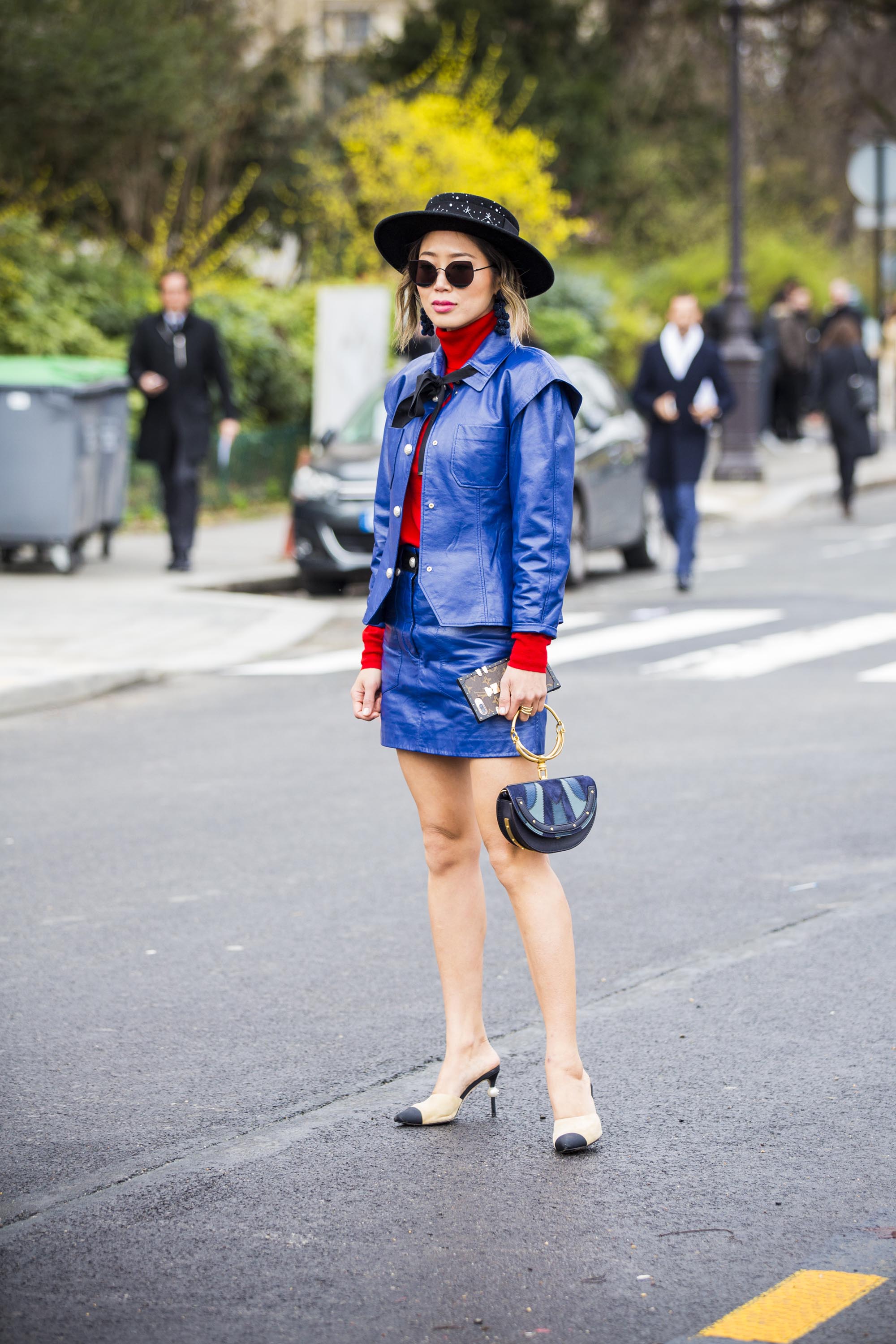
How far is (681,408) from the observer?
13.8 m

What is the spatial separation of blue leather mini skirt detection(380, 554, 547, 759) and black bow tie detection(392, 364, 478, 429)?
0.32 m

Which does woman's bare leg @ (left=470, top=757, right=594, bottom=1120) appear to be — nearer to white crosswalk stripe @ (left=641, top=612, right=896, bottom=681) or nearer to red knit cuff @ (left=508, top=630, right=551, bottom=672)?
red knit cuff @ (left=508, top=630, right=551, bottom=672)

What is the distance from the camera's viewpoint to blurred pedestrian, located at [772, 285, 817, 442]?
2652 cm

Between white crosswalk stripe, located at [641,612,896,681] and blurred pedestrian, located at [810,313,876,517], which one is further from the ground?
blurred pedestrian, located at [810,313,876,517]

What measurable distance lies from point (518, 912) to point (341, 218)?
22.6 m

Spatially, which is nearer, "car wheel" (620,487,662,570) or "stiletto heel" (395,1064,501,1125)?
"stiletto heel" (395,1064,501,1125)

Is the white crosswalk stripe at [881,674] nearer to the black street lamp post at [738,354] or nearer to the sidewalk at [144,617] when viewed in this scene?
the sidewalk at [144,617]

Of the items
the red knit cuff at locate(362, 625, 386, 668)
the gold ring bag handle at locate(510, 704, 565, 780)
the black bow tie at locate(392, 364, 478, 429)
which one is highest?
the black bow tie at locate(392, 364, 478, 429)

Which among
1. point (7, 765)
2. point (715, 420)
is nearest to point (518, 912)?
point (7, 765)

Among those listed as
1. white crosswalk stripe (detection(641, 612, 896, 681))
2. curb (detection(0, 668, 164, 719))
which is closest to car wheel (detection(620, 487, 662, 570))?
white crosswalk stripe (detection(641, 612, 896, 681))

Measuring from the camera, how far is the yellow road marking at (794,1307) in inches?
126

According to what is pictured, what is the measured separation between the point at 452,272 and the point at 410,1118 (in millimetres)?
1760

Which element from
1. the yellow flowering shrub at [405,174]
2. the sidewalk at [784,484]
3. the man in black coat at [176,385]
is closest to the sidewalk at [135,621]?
the man in black coat at [176,385]

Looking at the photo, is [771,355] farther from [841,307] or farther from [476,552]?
[476,552]
